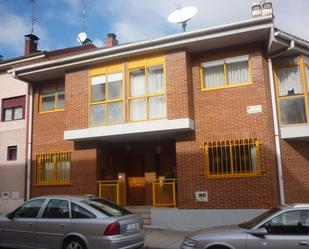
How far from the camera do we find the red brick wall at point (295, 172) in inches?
467

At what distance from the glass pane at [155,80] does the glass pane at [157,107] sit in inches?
12.4

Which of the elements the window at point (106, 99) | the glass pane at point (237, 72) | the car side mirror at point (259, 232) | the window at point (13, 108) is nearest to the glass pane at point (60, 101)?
the window at point (13, 108)

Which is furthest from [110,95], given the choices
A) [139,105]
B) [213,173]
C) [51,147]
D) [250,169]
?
[250,169]

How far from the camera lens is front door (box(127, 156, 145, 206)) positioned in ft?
51.2

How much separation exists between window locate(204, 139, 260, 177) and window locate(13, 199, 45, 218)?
5.82 meters

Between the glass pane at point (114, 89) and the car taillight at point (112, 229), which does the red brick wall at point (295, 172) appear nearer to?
the glass pane at point (114, 89)

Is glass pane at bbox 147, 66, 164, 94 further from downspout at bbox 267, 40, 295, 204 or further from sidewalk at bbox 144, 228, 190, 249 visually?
sidewalk at bbox 144, 228, 190, 249

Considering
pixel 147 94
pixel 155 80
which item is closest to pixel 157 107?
pixel 147 94

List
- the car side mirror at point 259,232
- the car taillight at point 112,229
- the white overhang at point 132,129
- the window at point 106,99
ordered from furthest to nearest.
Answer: the window at point 106,99 → the white overhang at point 132,129 → the car taillight at point 112,229 → the car side mirror at point 259,232

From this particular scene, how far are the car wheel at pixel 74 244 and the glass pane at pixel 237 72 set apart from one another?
24.9ft

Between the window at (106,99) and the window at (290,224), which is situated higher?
the window at (106,99)

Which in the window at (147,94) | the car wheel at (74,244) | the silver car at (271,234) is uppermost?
the window at (147,94)

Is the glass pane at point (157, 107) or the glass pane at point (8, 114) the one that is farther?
the glass pane at point (8, 114)

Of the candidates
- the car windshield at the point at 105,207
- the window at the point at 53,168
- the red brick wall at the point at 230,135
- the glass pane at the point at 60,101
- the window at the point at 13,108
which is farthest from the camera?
the window at the point at 13,108
